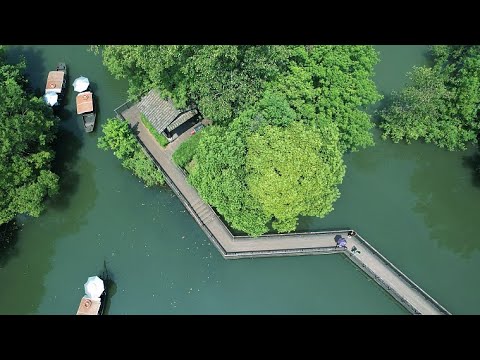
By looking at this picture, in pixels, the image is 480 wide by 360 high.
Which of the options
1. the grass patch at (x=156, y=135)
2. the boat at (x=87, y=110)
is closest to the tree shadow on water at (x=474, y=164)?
the grass patch at (x=156, y=135)

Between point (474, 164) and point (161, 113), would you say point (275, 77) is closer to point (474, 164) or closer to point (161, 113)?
point (161, 113)

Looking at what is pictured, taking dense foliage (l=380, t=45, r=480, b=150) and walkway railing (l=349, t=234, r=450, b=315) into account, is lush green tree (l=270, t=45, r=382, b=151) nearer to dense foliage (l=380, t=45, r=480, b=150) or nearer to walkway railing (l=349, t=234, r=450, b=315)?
dense foliage (l=380, t=45, r=480, b=150)

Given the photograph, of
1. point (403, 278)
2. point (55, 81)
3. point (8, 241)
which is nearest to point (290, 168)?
point (403, 278)

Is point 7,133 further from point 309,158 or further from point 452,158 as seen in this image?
point 452,158

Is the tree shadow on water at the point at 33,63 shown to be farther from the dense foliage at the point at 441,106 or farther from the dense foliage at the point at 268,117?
the dense foliage at the point at 441,106

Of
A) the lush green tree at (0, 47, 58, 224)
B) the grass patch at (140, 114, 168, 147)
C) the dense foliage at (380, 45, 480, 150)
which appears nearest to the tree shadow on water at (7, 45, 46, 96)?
the lush green tree at (0, 47, 58, 224)
